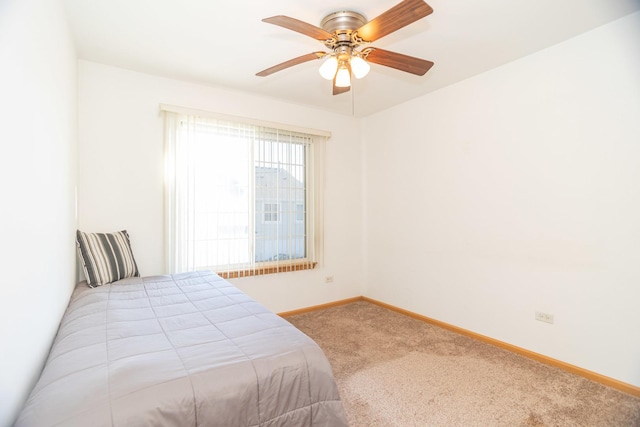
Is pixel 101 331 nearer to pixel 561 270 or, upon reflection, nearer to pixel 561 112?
pixel 561 270

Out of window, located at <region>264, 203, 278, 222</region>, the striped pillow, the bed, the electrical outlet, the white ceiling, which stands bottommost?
the electrical outlet

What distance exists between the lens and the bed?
0.94m

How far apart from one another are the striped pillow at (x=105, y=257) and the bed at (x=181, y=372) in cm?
55

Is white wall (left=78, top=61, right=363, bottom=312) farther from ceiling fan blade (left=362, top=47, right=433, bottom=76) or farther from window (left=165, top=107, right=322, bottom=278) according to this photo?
ceiling fan blade (left=362, top=47, right=433, bottom=76)

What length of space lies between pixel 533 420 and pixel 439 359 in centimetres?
79

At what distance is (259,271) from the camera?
3402 millimetres

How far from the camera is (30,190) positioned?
3.90 feet

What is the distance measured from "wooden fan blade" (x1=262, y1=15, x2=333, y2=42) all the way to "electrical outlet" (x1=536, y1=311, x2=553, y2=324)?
260cm

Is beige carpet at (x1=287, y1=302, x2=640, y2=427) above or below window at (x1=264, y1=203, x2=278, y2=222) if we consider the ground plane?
below

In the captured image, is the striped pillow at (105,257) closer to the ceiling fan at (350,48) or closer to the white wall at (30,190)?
the white wall at (30,190)

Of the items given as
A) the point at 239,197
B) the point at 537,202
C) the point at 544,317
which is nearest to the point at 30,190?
the point at 239,197

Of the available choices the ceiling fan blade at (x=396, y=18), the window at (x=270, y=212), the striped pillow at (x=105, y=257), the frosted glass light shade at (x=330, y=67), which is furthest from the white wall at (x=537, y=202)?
the striped pillow at (x=105, y=257)

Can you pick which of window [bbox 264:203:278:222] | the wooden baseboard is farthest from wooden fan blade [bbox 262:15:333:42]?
the wooden baseboard

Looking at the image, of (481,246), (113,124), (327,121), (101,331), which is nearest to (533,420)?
(481,246)
